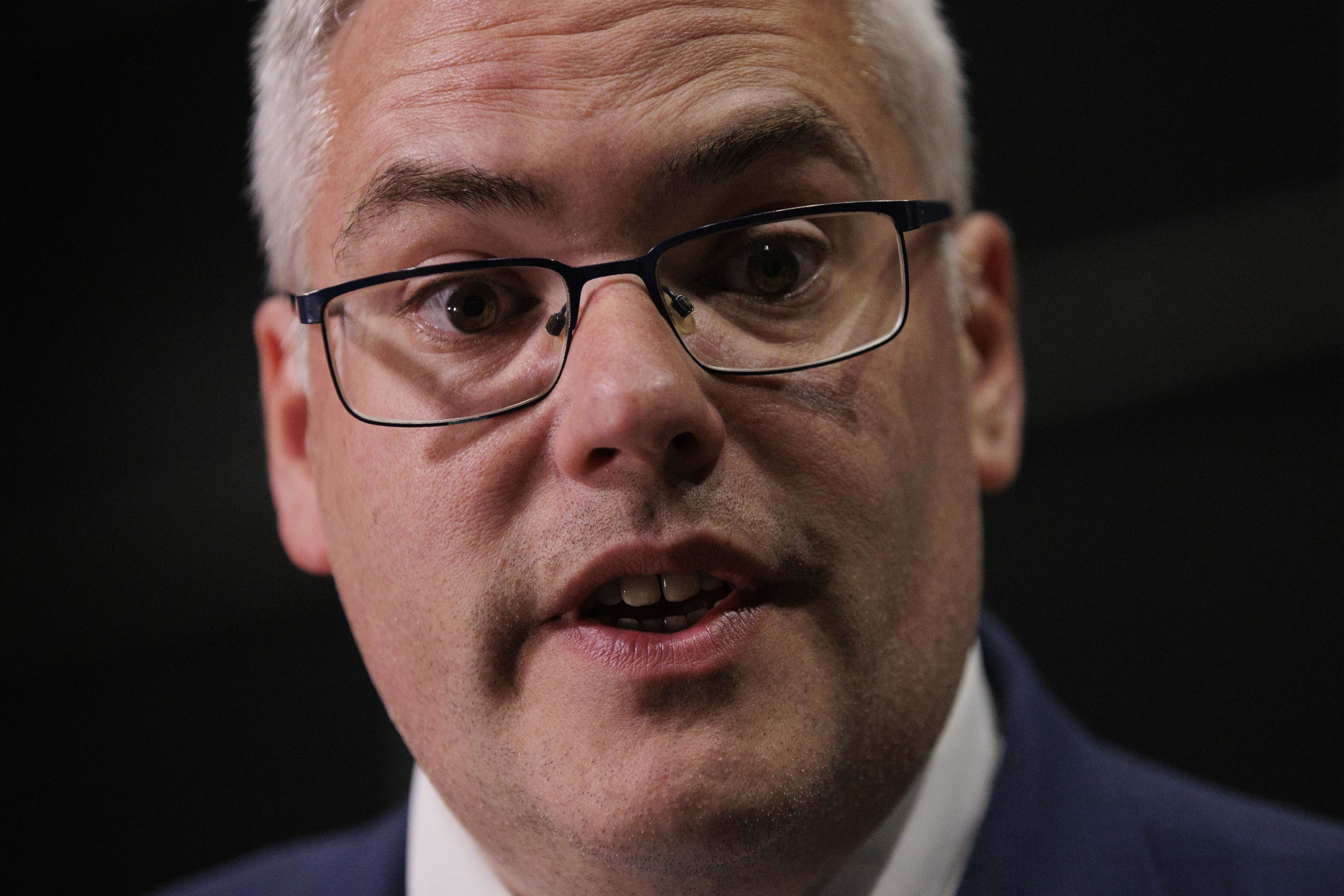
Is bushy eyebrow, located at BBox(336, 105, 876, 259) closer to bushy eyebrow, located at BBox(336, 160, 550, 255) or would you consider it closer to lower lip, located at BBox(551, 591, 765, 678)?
bushy eyebrow, located at BBox(336, 160, 550, 255)

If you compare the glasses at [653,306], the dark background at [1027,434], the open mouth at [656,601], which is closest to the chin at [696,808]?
the open mouth at [656,601]

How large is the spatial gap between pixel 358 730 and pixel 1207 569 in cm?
172

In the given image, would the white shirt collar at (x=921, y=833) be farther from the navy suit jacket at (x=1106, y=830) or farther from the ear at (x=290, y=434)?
the ear at (x=290, y=434)

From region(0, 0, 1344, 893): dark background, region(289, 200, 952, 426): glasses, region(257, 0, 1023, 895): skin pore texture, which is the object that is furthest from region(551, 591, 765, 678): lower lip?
region(0, 0, 1344, 893): dark background

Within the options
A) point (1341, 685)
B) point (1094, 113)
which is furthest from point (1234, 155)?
point (1341, 685)

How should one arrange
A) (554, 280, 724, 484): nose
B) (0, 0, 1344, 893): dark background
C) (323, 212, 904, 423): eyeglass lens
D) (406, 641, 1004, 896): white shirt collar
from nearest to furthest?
(554, 280, 724, 484): nose, (323, 212, 904, 423): eyeglass lens, (406, 641, 1004, 896): white shirt collar, (0, 0, 1344, 893): dark background

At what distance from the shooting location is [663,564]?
101 centimetres

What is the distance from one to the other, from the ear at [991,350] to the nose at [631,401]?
1.54ft

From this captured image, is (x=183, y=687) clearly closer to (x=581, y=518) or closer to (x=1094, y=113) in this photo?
(x=581, y=518)

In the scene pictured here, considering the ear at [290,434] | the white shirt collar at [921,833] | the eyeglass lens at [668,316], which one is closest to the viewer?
the eyeglass lens at [668,316]

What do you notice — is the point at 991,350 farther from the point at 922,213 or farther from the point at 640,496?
the point at 640,496

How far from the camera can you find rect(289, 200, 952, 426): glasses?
1.08 meters

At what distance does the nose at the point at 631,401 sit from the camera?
0.98 m

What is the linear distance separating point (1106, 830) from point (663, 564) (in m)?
0.65
